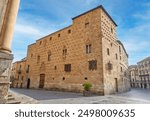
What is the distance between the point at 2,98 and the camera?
419 cm

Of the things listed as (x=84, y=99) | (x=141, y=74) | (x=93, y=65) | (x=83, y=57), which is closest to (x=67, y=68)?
(x=83, y=57)

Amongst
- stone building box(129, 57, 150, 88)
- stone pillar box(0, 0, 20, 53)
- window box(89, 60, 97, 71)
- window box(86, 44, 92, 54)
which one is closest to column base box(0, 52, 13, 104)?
stone pillar box(0, 0, 20, 53)

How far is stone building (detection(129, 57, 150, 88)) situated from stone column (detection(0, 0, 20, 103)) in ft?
195

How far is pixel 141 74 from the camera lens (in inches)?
2190

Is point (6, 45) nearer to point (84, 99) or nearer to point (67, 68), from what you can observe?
point (84, 99)

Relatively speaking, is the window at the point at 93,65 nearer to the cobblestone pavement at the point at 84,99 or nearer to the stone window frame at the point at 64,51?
the cobblestone pavement at the point at 84,99

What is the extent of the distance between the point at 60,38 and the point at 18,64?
19320mm

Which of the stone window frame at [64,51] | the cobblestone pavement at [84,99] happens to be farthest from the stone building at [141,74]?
the cobblestone pavement at [84,99]

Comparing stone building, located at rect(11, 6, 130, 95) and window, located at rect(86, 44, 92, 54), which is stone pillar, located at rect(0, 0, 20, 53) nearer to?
stone building, located at rect(11, 6, 130, 95)

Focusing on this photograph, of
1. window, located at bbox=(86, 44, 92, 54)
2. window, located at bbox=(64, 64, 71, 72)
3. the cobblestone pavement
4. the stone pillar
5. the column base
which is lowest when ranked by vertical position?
the cobblestone pavement

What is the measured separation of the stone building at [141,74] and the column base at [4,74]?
2344 inches

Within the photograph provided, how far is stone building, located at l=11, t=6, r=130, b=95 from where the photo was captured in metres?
14.5

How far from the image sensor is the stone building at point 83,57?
14531mm

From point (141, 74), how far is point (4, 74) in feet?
204
